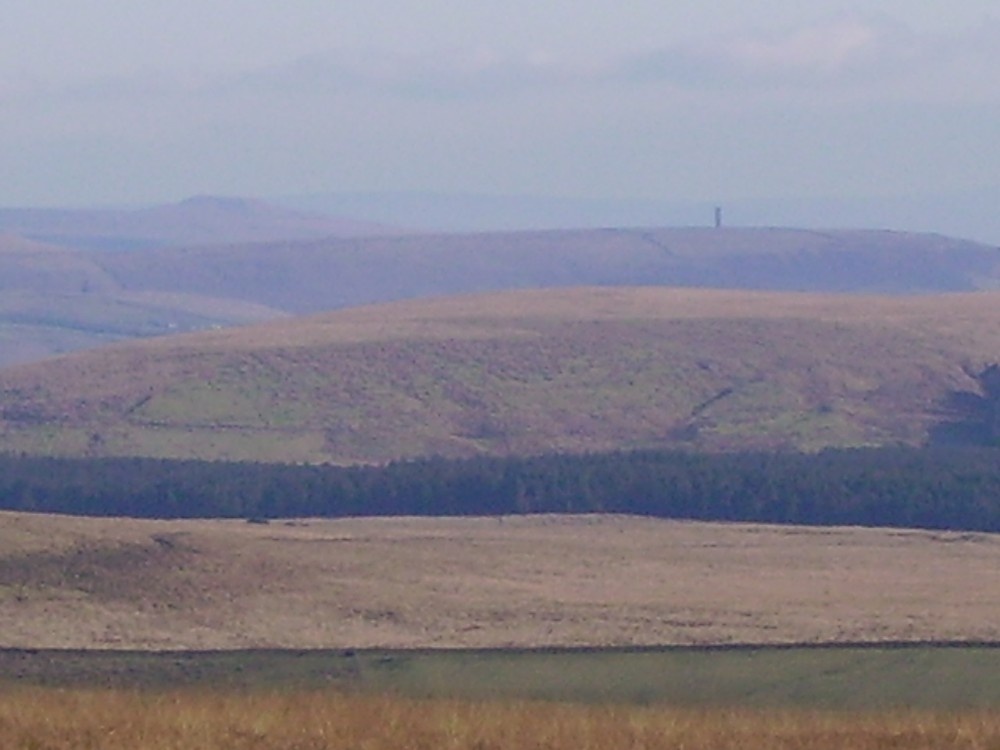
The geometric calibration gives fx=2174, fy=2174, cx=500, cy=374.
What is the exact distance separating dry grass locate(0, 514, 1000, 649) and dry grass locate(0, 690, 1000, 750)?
8.74 meters

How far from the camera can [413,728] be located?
1168 centimetres

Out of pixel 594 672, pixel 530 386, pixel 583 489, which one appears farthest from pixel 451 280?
pixel 594 672

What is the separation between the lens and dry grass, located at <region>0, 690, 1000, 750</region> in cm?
1126

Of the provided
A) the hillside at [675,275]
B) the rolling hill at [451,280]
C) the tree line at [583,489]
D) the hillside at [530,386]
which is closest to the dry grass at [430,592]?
the tree line at [583,489]

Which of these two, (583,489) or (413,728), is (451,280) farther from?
(413,728)

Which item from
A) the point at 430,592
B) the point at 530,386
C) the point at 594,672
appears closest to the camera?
the point at 594,672

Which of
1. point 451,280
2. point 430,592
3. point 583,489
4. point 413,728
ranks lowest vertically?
point 451,280

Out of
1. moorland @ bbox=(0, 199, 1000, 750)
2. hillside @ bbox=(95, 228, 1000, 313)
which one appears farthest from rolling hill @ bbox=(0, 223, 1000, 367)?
moorland @ bbox=(0, 199, 1000, 750)

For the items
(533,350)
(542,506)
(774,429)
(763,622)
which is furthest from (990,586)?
(533,350)

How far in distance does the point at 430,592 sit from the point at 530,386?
125ft

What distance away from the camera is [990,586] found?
27.0m

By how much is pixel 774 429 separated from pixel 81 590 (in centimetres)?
3488

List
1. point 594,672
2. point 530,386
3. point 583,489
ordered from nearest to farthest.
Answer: point 594,672, point 583,489, point 530,386

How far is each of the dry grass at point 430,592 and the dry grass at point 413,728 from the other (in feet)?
28.7
